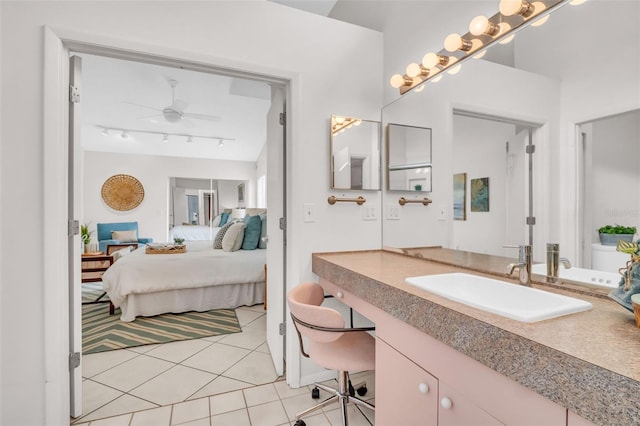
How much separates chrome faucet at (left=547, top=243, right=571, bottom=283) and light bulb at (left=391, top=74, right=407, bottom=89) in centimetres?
131

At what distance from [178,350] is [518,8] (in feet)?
10.2

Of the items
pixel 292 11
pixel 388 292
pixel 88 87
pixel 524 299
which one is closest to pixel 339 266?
pixel 388 292

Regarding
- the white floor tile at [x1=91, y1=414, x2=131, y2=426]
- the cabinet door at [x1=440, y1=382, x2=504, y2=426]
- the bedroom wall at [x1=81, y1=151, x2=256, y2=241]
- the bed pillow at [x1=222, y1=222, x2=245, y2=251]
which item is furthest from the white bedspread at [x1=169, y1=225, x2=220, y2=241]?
the cabinet door at [x1=440, y1=382, x2=504, y2=426]

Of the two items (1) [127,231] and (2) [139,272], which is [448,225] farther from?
(1) [127,231]

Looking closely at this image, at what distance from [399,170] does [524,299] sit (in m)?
1.24

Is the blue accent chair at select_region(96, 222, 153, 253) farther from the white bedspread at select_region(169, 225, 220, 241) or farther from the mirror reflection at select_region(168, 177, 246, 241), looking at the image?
the mirror reflection at select_region(168, 177, 246, 241)

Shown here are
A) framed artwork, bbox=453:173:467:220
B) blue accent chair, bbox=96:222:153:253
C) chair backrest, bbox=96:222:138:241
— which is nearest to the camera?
framed artwork, bbox=453:173:467:220

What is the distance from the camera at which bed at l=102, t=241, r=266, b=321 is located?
121 inches

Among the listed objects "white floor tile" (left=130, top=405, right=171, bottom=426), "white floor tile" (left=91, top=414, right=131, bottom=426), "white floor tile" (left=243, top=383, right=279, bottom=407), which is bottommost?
"white floor tile" (left=130, top=405, right=171, bottom=426)

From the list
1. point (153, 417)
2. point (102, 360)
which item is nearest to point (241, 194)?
point (102, 360)

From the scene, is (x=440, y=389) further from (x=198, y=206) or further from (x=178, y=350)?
(x=198, y=206)

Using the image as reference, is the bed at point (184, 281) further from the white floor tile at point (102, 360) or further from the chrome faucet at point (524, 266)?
the chrome faucet at point (524, 266)

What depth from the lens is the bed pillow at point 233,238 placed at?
3.84m

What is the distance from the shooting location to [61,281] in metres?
1.56
